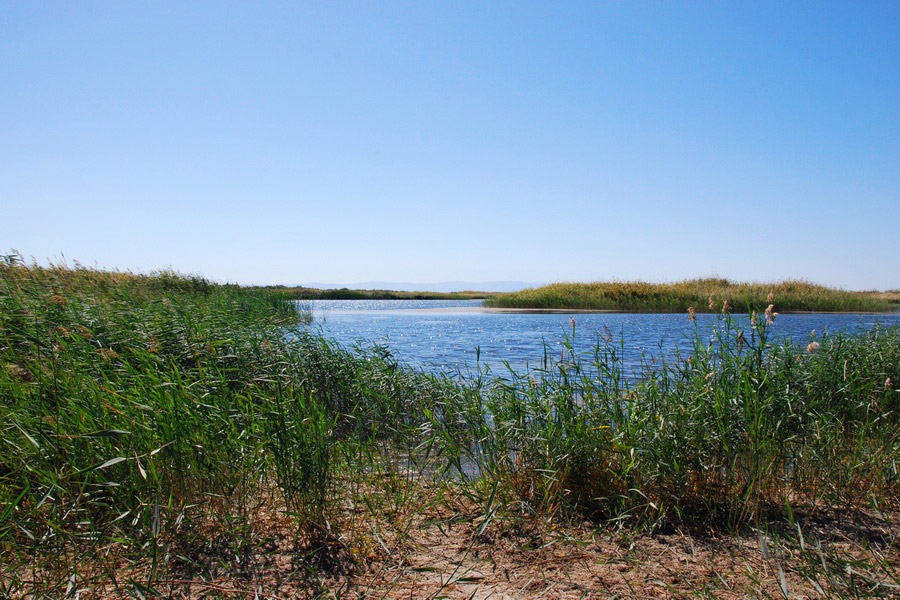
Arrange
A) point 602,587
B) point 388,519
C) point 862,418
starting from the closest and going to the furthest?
1. point 602,587
2. point 388,519
3. point 862,418

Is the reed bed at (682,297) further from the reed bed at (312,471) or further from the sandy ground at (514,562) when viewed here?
the sandy ground at (514,562)

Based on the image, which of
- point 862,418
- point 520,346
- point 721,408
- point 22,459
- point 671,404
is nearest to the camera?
point 22,459

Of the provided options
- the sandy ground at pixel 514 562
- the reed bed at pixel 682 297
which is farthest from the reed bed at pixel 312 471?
the reed bed at pixel 682 297

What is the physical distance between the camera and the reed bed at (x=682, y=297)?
32156 mm

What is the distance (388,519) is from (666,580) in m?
1.60

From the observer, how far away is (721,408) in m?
3.59

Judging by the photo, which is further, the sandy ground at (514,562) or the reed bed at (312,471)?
the reed bed at (312,471)

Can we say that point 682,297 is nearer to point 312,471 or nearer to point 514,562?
point 514,562

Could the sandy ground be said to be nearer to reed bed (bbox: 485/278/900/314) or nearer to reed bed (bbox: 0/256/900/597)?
reed bed (bbox: 0/256/900/597)

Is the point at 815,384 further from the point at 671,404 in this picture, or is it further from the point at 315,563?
the point at 315,563

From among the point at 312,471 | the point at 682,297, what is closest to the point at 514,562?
the point at 312,471

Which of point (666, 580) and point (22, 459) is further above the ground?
point (22, 459)

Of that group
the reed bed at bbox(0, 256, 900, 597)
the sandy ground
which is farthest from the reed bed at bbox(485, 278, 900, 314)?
the sandy ground

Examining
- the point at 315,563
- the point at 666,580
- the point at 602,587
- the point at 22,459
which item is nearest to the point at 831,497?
the point at 666,580
